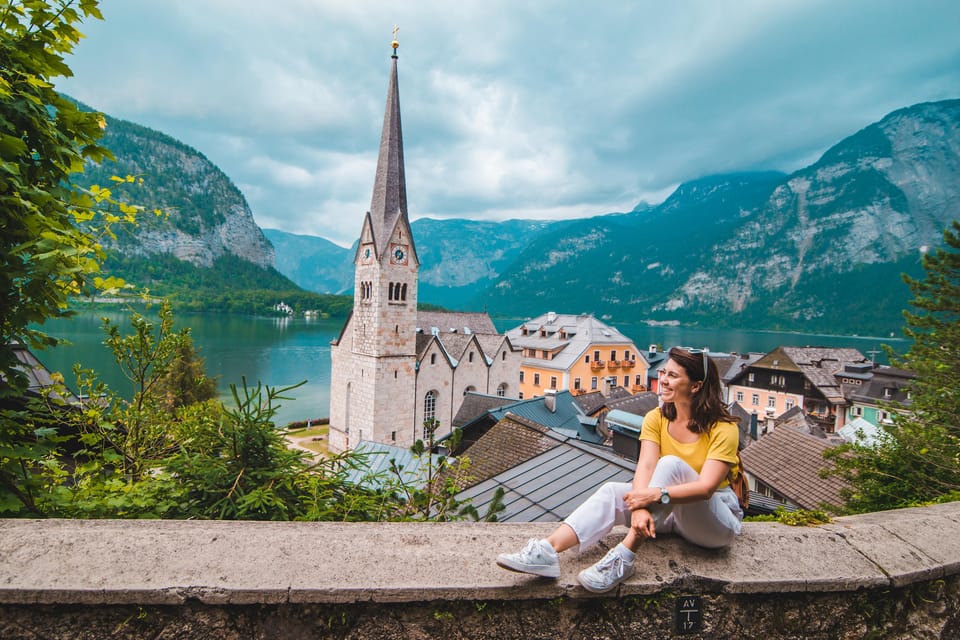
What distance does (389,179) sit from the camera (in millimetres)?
25781

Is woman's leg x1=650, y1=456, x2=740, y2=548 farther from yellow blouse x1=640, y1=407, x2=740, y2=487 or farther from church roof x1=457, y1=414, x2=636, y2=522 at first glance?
church roof x1=457, y1=414, x2=636, y2=522

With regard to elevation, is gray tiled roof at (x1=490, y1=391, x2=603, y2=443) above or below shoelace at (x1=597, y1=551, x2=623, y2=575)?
below

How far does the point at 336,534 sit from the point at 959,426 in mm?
8237

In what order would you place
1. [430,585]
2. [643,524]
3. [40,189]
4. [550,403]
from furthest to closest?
[550,403], [40,189], [643,524], [430,585]

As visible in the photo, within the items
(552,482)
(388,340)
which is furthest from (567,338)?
(552,482)

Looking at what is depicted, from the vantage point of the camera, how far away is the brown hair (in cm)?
269

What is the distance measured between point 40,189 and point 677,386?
373cm

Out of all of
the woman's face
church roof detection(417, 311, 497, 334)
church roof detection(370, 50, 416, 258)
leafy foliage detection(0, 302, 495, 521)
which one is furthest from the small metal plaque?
church roof detection(417, 311, 497, 334)

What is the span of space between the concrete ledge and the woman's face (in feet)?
2.52

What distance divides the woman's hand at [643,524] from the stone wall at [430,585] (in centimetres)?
15

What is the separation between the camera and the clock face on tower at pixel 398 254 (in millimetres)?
25781

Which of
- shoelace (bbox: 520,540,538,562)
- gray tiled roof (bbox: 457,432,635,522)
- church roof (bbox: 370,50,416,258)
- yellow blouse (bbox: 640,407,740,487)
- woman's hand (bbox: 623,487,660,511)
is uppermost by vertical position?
church roof (bbox: 370,50,416,258)

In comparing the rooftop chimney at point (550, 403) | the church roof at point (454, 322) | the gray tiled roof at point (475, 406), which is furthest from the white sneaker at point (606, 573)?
the church roof at point (454, 322)

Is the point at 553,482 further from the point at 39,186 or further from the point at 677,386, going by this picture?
the point at 39,186
